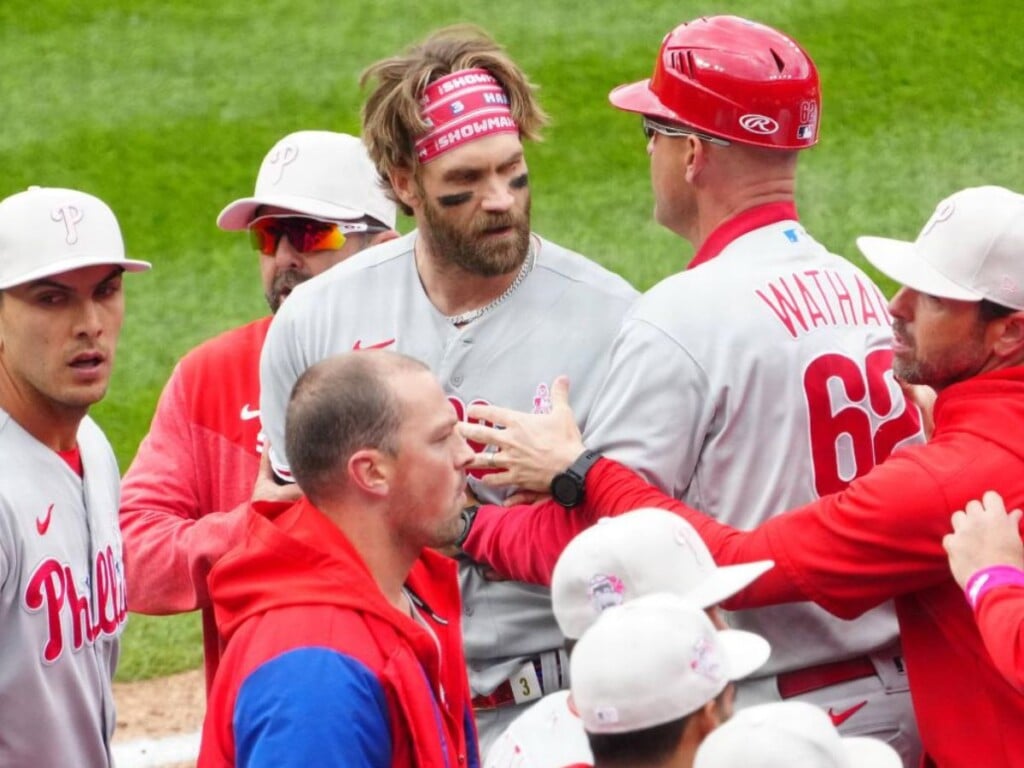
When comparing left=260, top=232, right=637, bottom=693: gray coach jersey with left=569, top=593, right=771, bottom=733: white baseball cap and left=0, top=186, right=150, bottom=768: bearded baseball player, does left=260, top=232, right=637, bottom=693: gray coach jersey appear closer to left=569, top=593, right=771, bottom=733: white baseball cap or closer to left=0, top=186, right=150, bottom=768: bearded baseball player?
left=0, top=186, right=150, bottom=768: bearded baseball player

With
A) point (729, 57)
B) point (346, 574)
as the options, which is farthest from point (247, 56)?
point (346, 574)

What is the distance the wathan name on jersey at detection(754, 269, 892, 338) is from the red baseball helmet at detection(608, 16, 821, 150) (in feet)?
0.97

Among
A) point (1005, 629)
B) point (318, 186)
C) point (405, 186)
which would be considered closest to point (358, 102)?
point (318, 186)

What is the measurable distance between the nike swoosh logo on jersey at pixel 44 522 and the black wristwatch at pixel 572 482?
3.63 ft

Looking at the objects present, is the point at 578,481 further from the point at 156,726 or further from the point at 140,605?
the point at 156,726

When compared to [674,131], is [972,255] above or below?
below

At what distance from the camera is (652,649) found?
2.63 m

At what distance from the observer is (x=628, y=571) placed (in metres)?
3.04

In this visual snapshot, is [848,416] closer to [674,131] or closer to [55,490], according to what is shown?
[674,131]

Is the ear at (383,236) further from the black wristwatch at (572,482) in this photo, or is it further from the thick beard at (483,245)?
the black wristwatch at (572,482)

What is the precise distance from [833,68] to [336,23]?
2.66 m

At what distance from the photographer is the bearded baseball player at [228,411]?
14.4 ft

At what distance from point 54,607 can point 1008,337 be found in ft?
6.57

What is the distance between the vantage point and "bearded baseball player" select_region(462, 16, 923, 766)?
348 centimetres
